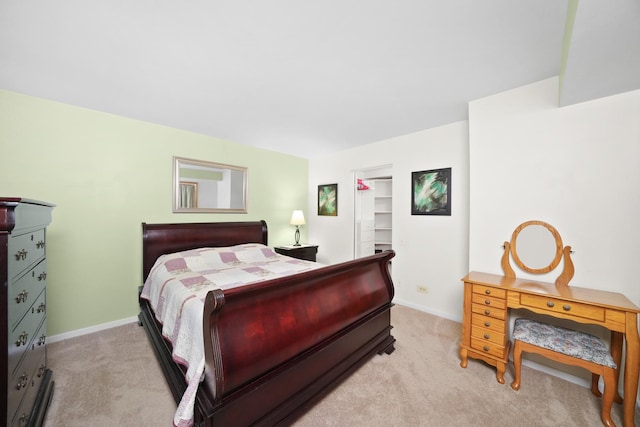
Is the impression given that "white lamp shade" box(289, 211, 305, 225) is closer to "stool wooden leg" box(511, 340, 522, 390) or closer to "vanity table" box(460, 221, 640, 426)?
"vanity table" box(460, 221, 640, 426)

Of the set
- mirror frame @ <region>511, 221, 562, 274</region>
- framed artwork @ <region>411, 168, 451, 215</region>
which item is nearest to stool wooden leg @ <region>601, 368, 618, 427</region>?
mirror frame @ <region>511, 221, 562, 274</region>

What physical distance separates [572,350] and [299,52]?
2720 mm

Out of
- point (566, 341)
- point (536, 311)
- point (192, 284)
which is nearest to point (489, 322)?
point (536, 311)

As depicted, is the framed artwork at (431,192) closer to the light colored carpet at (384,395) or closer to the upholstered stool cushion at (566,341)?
the upholstered stool cushion at (566,341)

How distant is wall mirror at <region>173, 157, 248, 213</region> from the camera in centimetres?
317

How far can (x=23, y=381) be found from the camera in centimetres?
117

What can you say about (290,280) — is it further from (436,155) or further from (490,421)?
(436,155)

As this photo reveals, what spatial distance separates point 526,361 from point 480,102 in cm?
238

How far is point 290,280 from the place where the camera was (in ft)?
4.79

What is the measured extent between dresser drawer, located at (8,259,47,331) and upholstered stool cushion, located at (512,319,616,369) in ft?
9.54

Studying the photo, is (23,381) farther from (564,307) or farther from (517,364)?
(564,307)

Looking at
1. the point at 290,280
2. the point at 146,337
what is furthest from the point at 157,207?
the point at 290,280

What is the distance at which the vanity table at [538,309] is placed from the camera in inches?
57.2

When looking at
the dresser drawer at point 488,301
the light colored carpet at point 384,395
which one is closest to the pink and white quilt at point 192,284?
the light colored carpet at point 384,395
